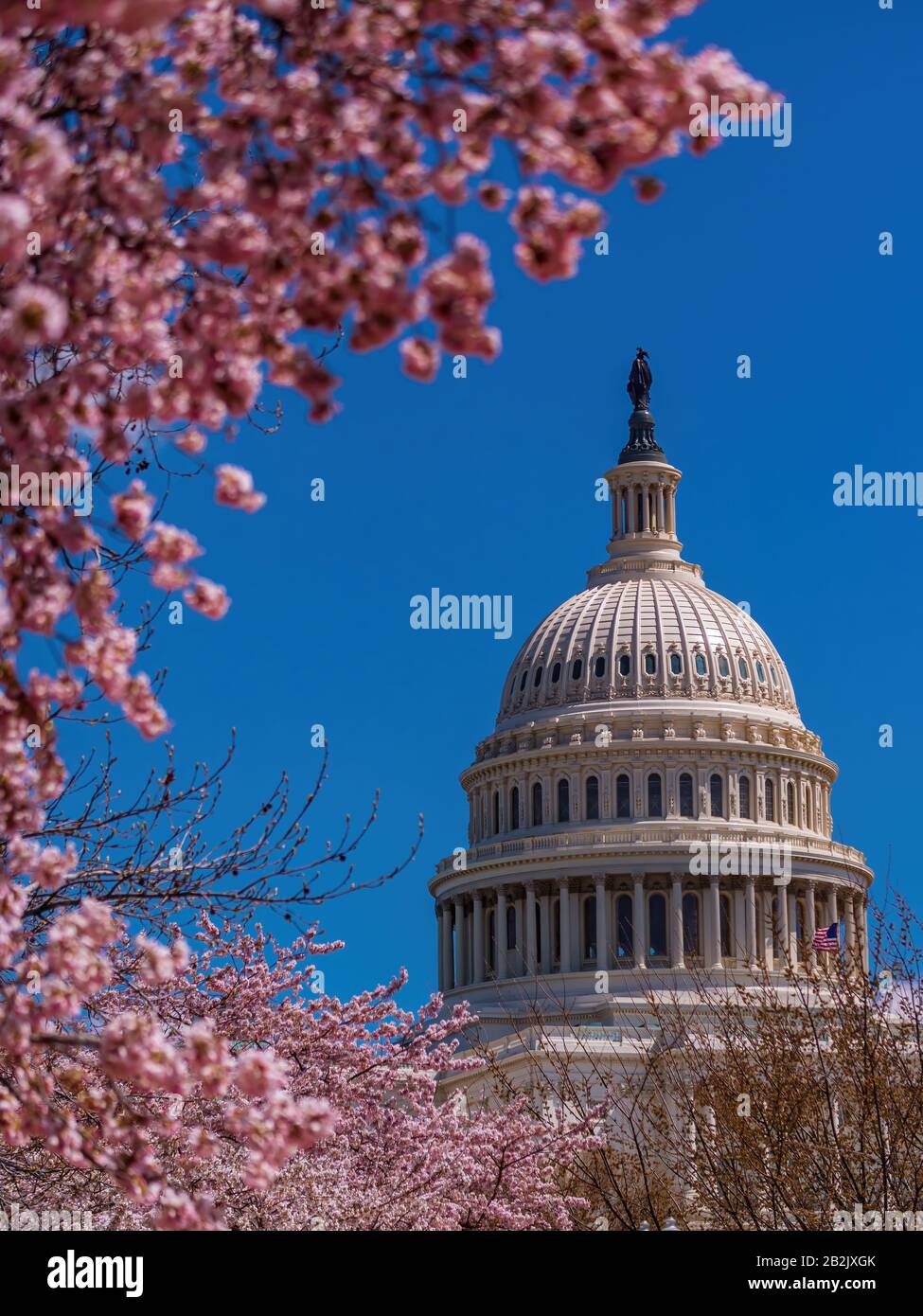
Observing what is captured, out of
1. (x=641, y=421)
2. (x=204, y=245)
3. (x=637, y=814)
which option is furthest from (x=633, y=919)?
Result: (x=204, y=245)

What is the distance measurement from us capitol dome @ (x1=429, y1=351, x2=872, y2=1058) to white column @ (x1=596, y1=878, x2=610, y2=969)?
0.12 metres

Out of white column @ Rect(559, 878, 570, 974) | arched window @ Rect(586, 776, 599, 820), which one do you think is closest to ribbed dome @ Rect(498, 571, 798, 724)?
arched window @ Rect(586, 776, 599, 820)

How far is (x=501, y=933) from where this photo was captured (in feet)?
409

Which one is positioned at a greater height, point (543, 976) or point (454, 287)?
point (543, 976)

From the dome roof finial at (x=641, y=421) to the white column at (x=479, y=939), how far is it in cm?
3288

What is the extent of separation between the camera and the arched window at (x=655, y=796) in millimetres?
124625

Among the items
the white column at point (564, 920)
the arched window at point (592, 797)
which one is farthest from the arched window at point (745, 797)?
the white column at point (564, 920)

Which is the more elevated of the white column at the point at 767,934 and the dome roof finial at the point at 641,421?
the dome roof finial at the point at 641,421

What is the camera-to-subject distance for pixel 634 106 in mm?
8461

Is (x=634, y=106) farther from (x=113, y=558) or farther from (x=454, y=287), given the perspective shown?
(x=113, y=558)

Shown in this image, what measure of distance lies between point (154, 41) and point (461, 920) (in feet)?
402

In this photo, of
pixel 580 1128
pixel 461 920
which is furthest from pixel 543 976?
pixel 580 1128

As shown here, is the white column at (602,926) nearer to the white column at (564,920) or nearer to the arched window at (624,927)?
the arched window at (624,927)
